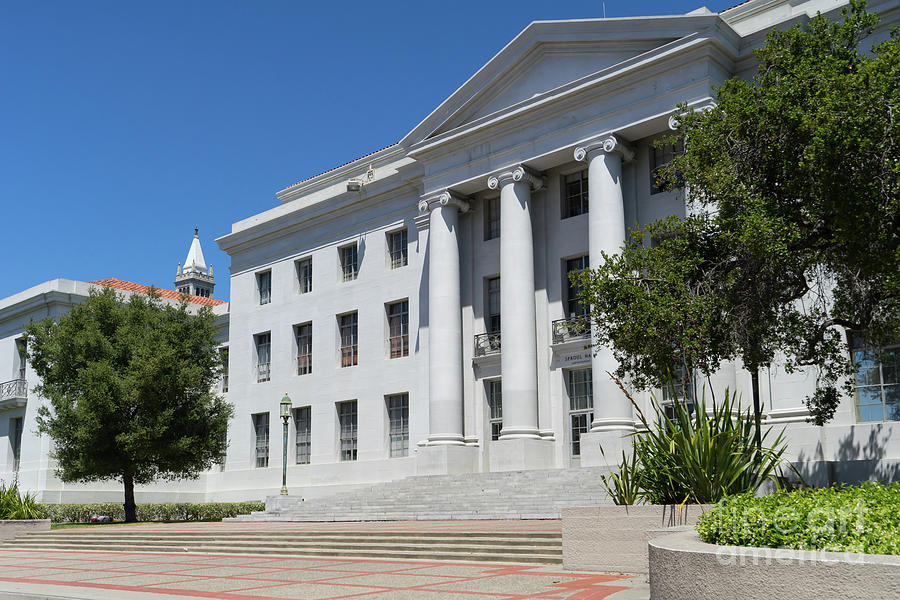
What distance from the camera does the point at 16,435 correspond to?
46.0 metres

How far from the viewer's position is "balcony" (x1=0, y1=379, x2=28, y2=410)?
44781mm

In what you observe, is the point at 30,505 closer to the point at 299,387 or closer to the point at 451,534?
the point at 299,387

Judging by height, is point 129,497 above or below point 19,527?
above

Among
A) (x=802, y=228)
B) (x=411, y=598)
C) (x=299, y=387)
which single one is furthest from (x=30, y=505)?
(x=802, y=228)

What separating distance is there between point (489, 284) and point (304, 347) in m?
10.5

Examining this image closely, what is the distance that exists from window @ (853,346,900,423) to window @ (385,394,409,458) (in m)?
16.7

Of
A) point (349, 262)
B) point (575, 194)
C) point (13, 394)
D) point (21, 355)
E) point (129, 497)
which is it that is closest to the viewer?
point (575, 194)

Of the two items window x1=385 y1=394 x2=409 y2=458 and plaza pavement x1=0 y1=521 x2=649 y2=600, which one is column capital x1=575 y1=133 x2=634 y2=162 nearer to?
window x1=385 y1=394 x2=409 y2=458

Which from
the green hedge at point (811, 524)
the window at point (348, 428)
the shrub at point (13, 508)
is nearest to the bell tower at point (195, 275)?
the window at point (348, 428)

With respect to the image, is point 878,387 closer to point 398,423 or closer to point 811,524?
point 811,524

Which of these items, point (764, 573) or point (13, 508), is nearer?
point (764, 573)

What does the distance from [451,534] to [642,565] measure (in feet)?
20.0

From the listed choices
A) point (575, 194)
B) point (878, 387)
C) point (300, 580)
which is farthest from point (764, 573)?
point (575, 194)

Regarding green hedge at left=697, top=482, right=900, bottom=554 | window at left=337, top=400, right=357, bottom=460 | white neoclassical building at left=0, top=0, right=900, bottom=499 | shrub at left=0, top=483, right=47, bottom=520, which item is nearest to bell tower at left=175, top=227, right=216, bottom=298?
white neoclassical building at left=0, top=0, right=900, bottom=499
